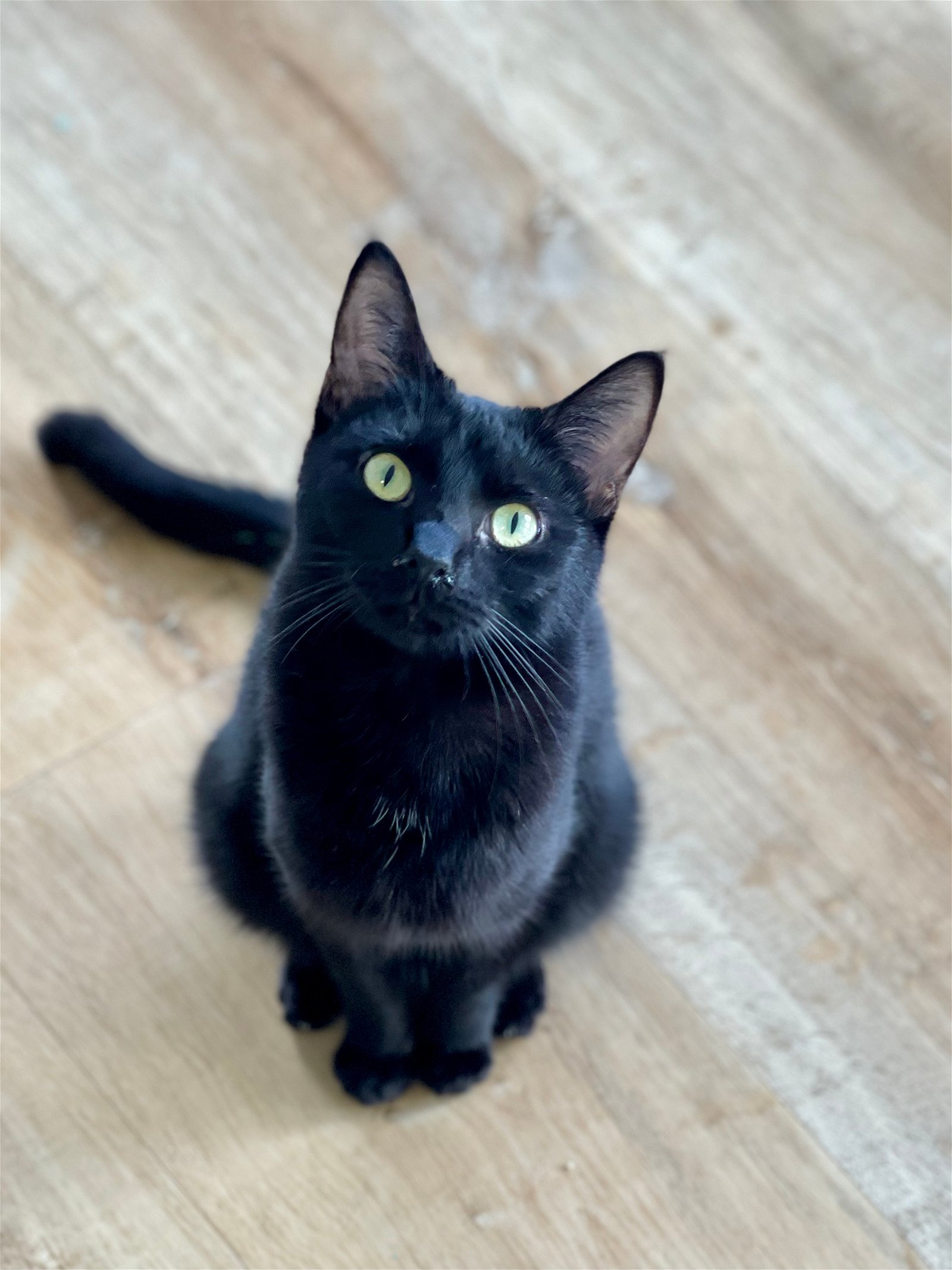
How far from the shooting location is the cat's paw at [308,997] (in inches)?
47.2

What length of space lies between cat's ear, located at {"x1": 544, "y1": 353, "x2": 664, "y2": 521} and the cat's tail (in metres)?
0.46

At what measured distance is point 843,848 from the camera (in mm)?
1332

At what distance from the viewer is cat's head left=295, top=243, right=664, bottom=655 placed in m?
0.85

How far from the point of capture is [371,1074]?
1.16m

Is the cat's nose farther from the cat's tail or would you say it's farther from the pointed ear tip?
the cat's tail

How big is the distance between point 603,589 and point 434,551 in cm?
65

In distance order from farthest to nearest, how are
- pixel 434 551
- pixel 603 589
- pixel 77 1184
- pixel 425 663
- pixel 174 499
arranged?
pixel 603 589, pixel 174 499, pixel 77 1184, pixel 425 663, pixel 434 551

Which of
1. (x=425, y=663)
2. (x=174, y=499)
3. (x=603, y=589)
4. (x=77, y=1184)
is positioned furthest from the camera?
(x=603, y=589)

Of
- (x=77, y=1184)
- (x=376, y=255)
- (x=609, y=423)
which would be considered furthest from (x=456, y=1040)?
(x=376, y=255)

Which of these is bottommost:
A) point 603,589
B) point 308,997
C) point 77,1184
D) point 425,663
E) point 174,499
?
point 77,1184

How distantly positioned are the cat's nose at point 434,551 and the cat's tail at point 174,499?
497 millimetres

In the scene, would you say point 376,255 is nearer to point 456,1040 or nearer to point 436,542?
point 436,542

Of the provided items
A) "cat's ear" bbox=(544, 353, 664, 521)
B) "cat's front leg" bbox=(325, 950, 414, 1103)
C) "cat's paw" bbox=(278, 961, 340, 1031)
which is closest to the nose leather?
"cat's ear" bbox=(544, 353, 664, 521)

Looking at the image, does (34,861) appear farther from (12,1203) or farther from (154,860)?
(12,1203)
